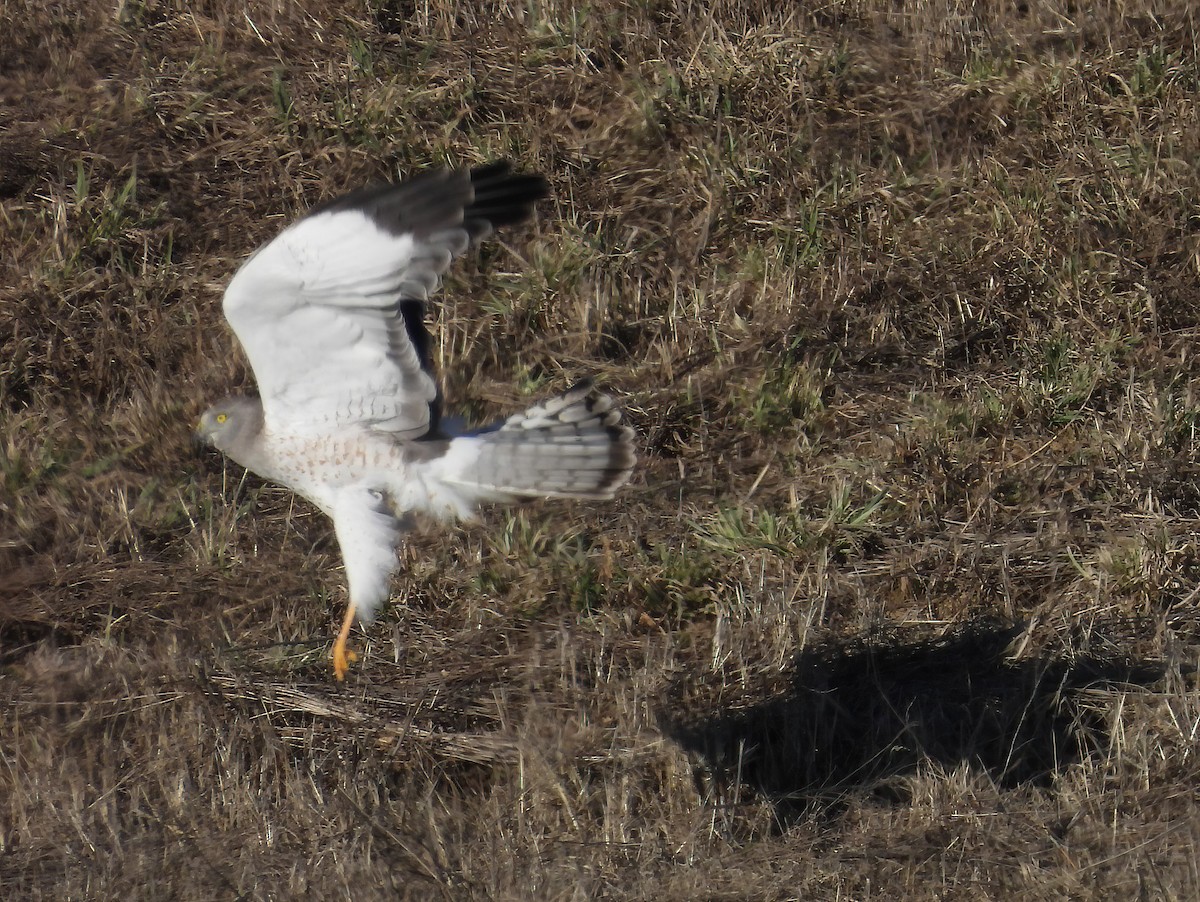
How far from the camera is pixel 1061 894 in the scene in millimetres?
4074

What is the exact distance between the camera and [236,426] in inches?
208

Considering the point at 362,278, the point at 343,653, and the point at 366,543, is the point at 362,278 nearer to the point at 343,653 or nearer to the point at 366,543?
the point at 366,543

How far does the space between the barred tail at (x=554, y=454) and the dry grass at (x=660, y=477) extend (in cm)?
50

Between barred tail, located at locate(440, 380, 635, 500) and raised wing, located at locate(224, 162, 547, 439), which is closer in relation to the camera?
raised wing, located at locate(224, 162, 547, 439)

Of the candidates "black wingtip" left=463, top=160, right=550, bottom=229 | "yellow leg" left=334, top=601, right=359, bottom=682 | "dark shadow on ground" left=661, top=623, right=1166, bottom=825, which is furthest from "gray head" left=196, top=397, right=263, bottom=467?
"dark shadow on ground" left=661, top=623, right=1166, bottom=825

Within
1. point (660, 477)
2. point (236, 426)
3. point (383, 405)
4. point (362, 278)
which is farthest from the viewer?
point (660, 477)

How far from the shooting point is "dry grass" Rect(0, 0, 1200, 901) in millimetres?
4590

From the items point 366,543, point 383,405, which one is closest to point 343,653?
point 366,543

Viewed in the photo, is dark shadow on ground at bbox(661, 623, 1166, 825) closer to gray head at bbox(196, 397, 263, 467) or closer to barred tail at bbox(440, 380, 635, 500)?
barred tail at bbox(440, 380, 635, 500)

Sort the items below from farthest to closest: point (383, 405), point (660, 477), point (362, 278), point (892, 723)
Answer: point (660, 477), point (383, 405), point (892, 723), point (362, 278)

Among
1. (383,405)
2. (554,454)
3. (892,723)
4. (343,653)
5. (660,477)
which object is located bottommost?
(892,723)

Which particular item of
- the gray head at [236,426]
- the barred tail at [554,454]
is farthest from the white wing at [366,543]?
the gray head at [236,426]

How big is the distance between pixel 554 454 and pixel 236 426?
3.23ft

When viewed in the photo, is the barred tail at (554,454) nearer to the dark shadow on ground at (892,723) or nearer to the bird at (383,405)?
the bird at (383,405)
